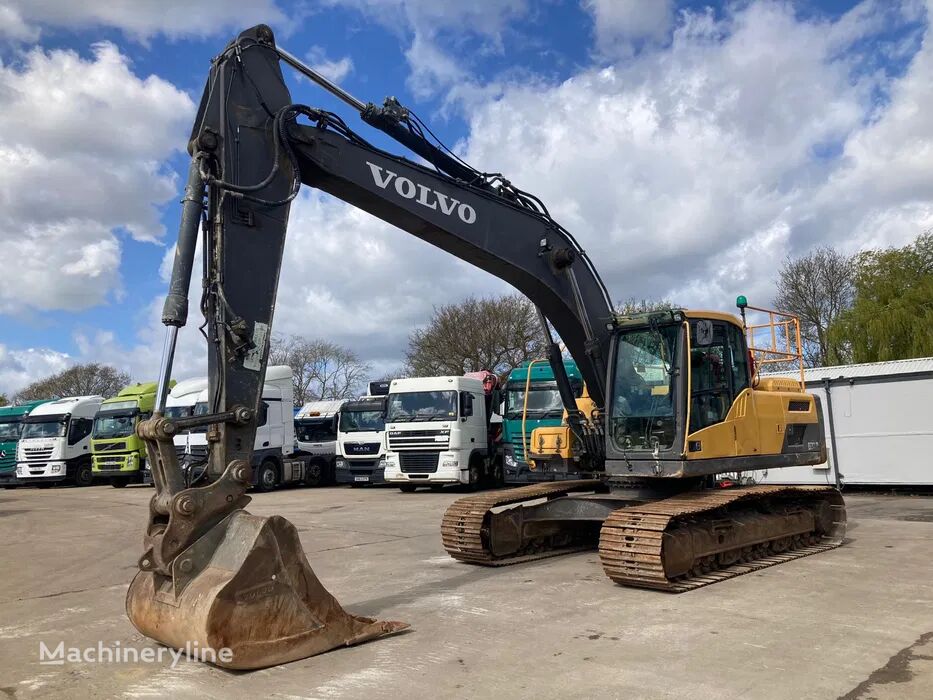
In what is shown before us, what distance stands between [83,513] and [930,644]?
52.5 ft

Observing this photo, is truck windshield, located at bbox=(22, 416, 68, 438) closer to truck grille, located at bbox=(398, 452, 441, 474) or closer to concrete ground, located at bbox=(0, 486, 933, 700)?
truck grille, located at bbox=(398, 452, 441, 474)

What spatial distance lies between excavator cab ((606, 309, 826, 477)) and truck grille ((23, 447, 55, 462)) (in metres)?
23.9

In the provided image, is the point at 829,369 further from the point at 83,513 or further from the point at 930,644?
the point at 83,513

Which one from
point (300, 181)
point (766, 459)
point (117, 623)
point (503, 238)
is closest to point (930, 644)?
point (766, 459)

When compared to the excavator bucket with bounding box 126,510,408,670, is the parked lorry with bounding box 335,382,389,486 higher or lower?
higher

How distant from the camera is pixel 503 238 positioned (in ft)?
26.8

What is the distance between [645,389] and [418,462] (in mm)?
12287

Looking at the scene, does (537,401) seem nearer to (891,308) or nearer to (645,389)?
(645,389)

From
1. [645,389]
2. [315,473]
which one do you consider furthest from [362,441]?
[645,389]

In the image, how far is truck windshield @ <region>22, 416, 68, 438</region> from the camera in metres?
26.5

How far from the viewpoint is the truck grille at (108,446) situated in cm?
2481

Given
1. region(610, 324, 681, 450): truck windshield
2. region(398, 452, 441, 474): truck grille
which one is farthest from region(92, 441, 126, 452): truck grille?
region(610, 324, 681, 450): truck windshield

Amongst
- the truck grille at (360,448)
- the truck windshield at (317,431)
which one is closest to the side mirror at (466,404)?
the truck grille at (360,448)

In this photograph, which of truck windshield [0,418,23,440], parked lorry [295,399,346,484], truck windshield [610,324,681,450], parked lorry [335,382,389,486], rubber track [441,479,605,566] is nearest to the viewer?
truck windshield [610,324,681,450]
